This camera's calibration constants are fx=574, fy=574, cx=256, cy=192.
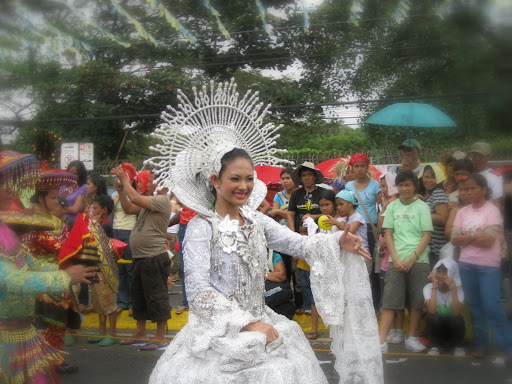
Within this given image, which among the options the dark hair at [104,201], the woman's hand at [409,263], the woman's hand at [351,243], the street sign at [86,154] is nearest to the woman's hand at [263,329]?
the woman's hand at [351,243]

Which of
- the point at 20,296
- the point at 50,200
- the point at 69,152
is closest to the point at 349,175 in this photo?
the point at 50,200

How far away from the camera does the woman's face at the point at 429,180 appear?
6.36 metres

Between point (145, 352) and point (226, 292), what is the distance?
346 cm

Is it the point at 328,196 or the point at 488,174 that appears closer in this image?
the point at 488,174

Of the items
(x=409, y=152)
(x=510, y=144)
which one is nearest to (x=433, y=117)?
(x=409, y=152)

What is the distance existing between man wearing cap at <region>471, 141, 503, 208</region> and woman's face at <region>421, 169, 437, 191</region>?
452 millimetres

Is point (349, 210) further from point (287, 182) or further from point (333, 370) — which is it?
point (333, 370)

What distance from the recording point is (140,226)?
630 cm

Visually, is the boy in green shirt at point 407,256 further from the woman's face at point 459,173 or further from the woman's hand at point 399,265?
the woman's face at point 459,173

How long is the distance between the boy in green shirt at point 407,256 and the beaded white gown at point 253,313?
279cm

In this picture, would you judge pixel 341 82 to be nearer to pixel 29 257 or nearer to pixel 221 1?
pixel 221 1

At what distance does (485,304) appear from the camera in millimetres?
5336

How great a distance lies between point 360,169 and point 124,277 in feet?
10.8

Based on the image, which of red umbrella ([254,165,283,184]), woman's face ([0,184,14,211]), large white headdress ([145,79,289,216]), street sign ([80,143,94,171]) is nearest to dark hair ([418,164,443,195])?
large white headdress ([145,79,289,216])
